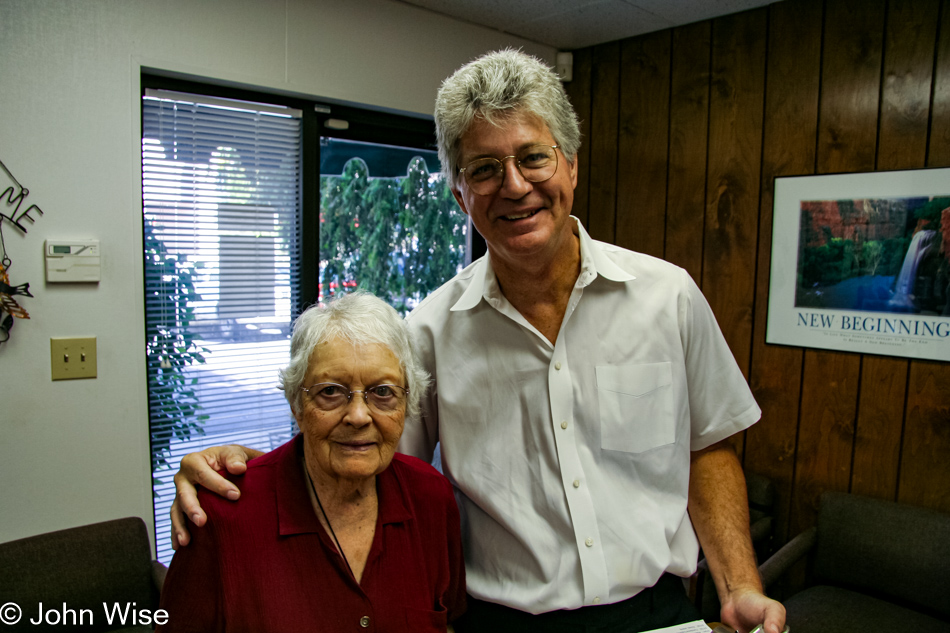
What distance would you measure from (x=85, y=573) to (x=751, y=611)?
2098mm

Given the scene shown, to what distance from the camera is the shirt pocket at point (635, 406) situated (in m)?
1.32

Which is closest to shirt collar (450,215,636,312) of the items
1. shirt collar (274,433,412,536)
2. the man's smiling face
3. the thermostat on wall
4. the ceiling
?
the man's smiling face

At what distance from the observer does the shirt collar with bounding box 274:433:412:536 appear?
3.78 feet

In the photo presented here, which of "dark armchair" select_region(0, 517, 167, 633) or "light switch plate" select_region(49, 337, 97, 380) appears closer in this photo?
"dark armchair" select_region(0, 517, 167, 633)

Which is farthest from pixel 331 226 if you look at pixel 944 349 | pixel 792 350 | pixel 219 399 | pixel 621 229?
pixel 944 349

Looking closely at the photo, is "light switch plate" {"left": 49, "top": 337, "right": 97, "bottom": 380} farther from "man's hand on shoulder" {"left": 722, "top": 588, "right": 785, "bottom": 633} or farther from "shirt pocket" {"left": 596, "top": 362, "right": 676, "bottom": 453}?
"man's hand on shoulder" {"left": 722, "top": 588, "right": 785, "bottom": 633}

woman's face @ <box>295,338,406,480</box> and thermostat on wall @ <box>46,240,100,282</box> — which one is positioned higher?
thermostat on wall @ <box>46,240,100,282</box>

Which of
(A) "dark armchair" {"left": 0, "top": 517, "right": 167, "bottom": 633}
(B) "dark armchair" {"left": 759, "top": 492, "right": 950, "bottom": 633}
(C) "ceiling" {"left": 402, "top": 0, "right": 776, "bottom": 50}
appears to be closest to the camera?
(A) "dark armchair" {"left": 0, "top": 517, "right": 167, "bottom": 633}

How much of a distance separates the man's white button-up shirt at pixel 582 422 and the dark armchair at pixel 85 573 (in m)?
1.41

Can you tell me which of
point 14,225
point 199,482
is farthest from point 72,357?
point 199,482

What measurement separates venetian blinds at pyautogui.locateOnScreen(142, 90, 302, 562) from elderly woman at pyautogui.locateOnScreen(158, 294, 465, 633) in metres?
1.53

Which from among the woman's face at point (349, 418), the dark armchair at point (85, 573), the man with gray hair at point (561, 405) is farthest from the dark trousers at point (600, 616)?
the dark armchair at point (85, 573)

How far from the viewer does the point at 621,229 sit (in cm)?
337

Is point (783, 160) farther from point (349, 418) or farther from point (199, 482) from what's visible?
point (199, 482)
